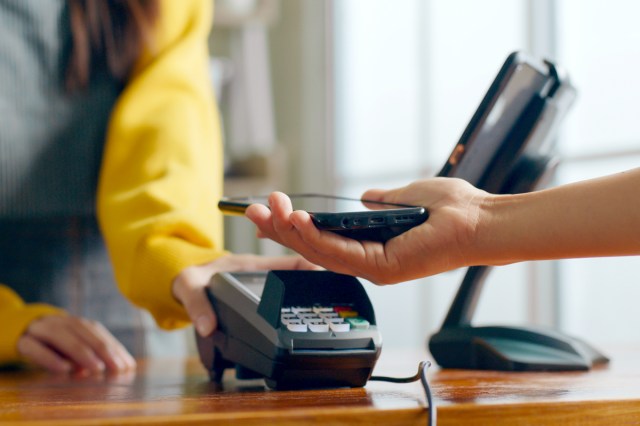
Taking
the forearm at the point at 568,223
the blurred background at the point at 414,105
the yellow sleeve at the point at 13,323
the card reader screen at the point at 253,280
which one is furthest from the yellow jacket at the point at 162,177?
the blurred background at the point at 414,105

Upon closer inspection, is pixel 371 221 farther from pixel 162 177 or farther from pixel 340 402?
pixel 162 177

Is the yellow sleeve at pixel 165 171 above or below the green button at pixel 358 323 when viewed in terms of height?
above

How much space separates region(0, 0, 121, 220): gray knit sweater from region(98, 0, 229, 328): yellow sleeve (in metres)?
0.05

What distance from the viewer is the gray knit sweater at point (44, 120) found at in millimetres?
1201

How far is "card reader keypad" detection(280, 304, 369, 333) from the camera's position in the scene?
588mm

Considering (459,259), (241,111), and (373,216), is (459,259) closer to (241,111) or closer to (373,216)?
(373,216)

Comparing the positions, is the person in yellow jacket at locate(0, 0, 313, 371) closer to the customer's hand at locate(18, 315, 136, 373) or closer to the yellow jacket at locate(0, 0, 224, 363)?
the yellow jacket at locate(0, 0, 224, 363)

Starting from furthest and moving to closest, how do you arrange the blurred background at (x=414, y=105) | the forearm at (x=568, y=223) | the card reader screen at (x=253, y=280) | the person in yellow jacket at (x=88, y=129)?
the blurred background at (x=414, y=105) < the person in yellow jacket at (x=88, y=129) < the card reader screen at (x=253, y=280) < the forearm at (x=568, y=223)

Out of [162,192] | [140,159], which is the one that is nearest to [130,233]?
[162,192]

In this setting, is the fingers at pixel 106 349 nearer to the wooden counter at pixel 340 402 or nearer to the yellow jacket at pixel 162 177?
the yellow jacket at pixel 162 177

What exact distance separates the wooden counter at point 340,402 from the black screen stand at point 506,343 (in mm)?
40

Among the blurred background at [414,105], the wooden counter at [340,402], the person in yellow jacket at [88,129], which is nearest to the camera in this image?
the wooden counter at [340,402]

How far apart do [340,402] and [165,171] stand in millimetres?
615

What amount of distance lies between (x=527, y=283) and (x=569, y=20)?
2.28 ft
